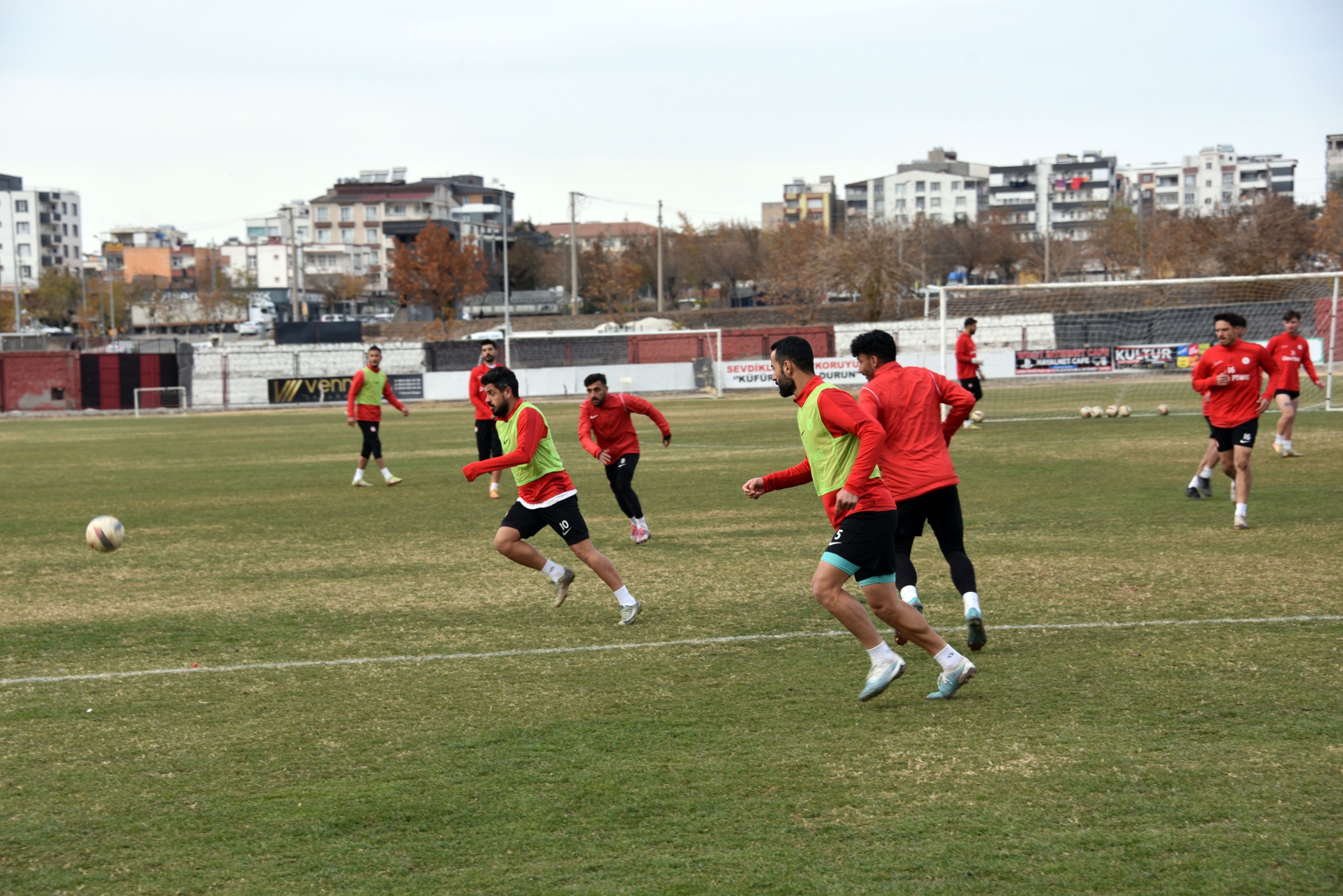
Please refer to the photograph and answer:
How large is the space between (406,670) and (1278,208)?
2956 inches

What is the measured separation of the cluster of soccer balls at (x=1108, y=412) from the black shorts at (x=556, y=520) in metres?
21.9

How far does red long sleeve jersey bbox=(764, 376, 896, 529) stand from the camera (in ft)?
19.9

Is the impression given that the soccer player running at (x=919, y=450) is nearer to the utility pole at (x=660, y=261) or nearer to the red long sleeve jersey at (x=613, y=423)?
the red long sleeve jersey at (x=613, y=423)

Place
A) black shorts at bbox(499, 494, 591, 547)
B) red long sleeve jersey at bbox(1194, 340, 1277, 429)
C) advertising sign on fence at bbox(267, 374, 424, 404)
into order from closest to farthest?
black shorts at bbox(499, 494, 591, 547), red long sleeve jersey at bbox(1194, 340, 1277, 429), advertising sign on fence at bbox(267, 374, 424, 404)

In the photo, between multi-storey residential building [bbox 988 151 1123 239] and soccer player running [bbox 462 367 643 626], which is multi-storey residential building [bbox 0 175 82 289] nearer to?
multi-storey residential building [bbox 988 151 1123 239]

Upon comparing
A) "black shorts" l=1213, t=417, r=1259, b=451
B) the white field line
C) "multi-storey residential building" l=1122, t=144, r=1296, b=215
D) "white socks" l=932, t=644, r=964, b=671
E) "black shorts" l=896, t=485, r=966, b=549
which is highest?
"multi-storey residential building" l=1122, t=144, r=1296, b=215

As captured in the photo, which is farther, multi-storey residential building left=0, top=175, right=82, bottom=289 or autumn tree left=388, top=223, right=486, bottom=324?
multi-storey residential building left=0, top=175, right=82, bottom=289

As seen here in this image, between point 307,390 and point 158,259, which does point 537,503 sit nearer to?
point 307,390

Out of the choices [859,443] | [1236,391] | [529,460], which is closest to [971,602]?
[859,443]

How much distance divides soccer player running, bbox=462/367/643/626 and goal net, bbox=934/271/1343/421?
23143 mm

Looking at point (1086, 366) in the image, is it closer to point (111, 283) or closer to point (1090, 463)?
point (1090, 463)

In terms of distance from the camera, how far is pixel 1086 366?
39438mm

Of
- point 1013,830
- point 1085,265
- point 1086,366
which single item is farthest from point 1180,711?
point 1085,265

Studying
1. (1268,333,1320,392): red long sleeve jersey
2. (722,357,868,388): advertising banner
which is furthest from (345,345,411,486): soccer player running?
(722,357,868,388): advertising banner
